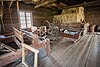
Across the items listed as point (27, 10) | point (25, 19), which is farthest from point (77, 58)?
point (27, 10)

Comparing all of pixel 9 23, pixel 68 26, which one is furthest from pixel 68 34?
pixel 9 23

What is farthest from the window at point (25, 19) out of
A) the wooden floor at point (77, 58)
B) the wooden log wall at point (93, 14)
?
the wooden log wall at point (93, 14)

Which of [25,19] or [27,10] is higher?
[27,10]

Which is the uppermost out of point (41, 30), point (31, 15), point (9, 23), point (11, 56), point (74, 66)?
point (31, 15)

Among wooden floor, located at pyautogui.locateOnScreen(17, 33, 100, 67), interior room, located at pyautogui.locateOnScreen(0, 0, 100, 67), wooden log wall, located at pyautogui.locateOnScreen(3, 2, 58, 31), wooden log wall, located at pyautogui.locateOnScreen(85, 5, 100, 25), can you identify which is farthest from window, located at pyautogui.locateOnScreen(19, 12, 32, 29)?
wooden log wall, located at pyautogui.locateOnScreen(85, 5, 100, 25)

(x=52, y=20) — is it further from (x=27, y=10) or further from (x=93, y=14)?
(x=93, y=14)

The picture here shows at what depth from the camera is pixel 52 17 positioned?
8.42 metres

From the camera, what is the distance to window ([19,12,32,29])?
20.8 feet

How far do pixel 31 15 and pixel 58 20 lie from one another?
2224 mm

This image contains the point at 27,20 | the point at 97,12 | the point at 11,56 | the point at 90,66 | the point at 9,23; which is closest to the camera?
the point at 90,66

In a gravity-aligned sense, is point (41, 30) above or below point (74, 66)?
above

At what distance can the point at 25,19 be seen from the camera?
6500 millimetres

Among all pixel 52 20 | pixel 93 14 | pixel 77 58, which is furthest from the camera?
pixel 52 20

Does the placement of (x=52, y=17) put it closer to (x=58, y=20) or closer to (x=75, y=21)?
(x=58, y=20)
